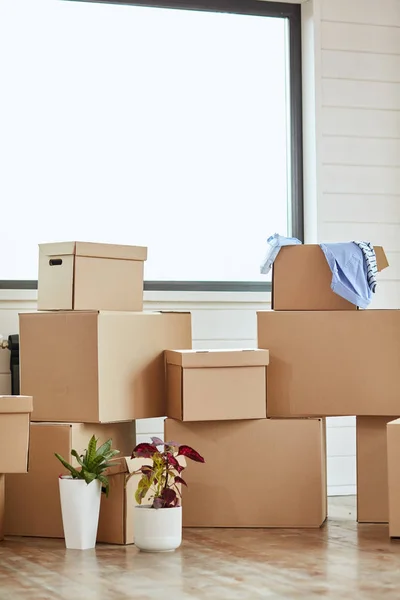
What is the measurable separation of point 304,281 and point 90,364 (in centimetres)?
88

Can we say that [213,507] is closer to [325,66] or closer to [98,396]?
[98,396]

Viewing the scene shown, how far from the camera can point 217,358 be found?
3488 mm

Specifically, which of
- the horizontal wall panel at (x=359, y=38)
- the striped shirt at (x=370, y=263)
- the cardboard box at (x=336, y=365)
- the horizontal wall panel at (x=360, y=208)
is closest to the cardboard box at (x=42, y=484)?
the cardboard box at (x=336, y=365)

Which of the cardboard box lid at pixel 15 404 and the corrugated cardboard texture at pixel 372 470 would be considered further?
the corrugated cardboard texture at pixel 372 470

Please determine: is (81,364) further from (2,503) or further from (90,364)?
(2,503)

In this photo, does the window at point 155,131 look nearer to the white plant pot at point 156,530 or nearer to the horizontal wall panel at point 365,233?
the horizontal wall panel at point 365,233

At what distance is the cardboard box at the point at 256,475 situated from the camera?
3.51 metres

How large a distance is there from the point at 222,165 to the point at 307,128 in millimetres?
431

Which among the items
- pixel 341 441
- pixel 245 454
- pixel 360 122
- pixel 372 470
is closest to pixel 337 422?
pixel 341 441

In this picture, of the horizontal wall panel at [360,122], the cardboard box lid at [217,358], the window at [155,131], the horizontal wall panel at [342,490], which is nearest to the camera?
the cardboard box lid at [217,358]

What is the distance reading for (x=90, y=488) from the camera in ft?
10.3

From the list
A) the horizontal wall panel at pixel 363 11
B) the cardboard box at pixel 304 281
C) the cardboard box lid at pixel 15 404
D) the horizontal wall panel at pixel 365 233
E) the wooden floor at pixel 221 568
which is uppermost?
the horizontal wall panel at pixel 363 11

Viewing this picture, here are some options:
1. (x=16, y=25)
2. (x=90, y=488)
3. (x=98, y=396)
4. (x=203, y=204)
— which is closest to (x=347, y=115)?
(x=203, y=204)

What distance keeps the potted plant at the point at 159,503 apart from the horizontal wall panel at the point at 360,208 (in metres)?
1.57
